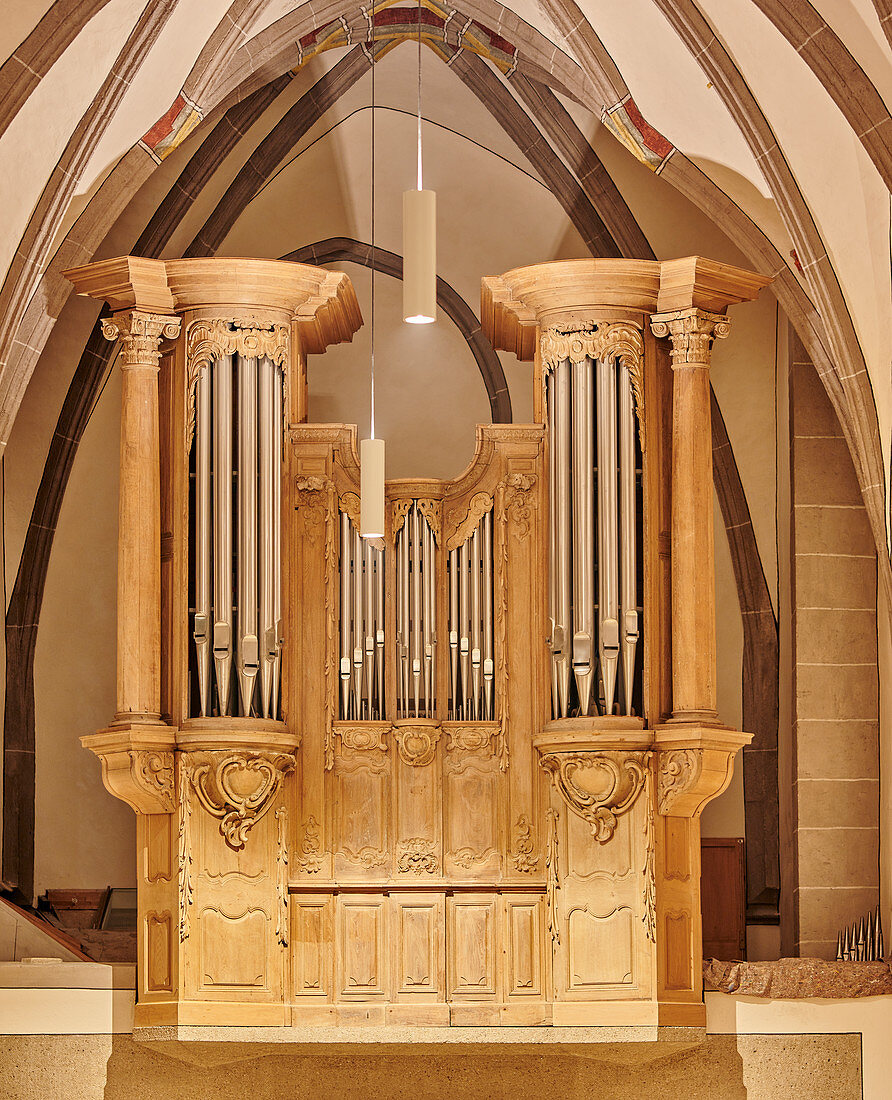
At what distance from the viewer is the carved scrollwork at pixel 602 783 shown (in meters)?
8.61

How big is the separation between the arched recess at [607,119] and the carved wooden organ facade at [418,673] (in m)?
0.81

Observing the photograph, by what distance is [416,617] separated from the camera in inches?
354

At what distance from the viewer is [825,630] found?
10.2 m

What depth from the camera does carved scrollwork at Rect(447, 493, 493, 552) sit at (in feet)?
29.8

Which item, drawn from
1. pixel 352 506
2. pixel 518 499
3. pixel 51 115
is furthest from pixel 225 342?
pixel 518 499

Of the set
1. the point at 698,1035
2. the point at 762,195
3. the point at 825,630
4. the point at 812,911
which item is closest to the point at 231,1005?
the point at 698,1035

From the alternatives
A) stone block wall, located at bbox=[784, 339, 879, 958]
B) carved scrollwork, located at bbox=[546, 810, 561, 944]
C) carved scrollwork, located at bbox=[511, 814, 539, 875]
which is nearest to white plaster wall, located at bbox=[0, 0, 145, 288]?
carved scrollwork, located at bbox=[511, 814, 539, 875]

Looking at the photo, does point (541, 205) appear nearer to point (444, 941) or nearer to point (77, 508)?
point (77, 508)

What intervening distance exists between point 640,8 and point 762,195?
1332 mm

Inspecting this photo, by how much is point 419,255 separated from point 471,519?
2.61 m

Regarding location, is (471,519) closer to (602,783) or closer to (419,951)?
(602,783)

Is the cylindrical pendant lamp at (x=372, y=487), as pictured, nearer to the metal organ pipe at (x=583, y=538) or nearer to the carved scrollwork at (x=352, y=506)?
the carved scrollwork at (x=352, y=506)

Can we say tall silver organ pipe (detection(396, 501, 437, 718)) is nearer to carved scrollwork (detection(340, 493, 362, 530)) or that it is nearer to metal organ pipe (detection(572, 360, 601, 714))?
carved scrollwork (detection(340, 493, 362, 530))

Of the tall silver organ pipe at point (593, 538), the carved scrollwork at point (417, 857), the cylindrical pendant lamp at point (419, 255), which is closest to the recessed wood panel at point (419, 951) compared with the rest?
the carved scrollwork at point (417, 857)
